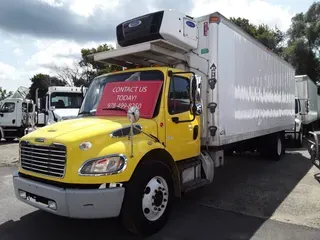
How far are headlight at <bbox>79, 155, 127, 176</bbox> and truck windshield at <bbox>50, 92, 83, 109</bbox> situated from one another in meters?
10.9

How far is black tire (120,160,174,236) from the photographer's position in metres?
3.95

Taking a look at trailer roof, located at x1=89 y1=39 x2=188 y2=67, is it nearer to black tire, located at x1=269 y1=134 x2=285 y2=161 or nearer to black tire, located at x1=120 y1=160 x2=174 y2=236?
black tire, located at x1=120 y1=160 x2=174 y2=236

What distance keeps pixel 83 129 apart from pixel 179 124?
1614 millimetres

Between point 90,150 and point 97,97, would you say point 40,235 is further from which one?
point 97,97

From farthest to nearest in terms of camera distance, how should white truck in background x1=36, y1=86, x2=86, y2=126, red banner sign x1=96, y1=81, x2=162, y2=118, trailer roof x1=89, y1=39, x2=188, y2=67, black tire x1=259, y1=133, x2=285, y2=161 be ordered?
white truck in background x1=36, y1=86, x2=86, y2=126 → black tire x1=259, y1=133, x2=285, y2=161 → trailer roof x1=89, y1=39, x2=188, y2=67 → red banner sign x1=96, y1=81, x2=162, y2=118

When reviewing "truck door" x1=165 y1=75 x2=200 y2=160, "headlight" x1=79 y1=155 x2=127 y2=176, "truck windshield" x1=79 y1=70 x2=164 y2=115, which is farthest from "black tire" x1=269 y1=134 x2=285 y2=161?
"headlight" x1=79 y1=155 x2=127 y2=176

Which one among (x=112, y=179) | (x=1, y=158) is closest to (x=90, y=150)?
(x=112, y=179)

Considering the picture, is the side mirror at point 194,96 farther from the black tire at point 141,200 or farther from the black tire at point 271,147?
the black tire at point 271,147

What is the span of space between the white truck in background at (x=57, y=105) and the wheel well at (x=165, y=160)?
30.1 ft

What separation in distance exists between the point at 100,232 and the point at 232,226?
6.45 ft

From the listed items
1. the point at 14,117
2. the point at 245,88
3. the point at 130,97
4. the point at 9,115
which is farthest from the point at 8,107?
the point at 130,97

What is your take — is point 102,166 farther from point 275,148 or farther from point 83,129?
point 275,148

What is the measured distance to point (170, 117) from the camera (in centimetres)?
488

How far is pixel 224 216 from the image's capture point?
5152 mm
